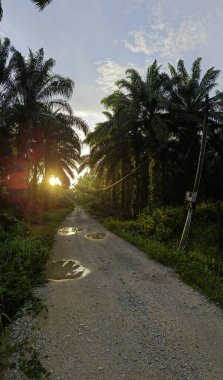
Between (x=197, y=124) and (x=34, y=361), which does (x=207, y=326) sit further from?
(x=197, y=124)

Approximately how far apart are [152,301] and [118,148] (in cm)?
1761

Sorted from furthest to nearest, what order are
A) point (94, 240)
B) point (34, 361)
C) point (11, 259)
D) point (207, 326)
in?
point (94, 240) → point (11, 259) → point (207, 326) → point (34, 361)

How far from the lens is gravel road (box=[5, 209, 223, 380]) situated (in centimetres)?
452

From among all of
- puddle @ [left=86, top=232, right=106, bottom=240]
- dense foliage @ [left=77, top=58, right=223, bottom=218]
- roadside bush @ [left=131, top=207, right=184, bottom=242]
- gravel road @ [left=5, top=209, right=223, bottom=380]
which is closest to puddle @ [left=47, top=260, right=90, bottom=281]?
gravel road @ [left=5, top=209, right=223, bottom=380]

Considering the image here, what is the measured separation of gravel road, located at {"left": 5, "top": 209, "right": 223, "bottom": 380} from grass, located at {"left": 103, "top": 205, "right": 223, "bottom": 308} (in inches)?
17.2

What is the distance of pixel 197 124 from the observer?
22.6m

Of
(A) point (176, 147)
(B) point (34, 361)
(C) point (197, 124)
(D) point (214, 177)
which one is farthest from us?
(D) point (214, 177)

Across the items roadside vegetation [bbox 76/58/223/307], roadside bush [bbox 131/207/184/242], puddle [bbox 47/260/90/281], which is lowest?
puddle [bbox 47/260/90/281]

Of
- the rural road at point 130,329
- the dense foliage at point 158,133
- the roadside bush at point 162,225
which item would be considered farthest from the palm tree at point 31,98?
the rural road at point 130,329

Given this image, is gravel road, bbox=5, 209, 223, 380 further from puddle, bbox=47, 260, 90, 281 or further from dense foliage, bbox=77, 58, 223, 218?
dense foliage, bbox=77, 58, 223, 218

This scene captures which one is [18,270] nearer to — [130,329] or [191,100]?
[130,329]

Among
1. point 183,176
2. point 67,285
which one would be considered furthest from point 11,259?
point 183,176

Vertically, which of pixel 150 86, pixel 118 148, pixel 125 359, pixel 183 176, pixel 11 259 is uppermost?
pixel 150 86

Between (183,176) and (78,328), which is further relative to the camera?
(183,176)
